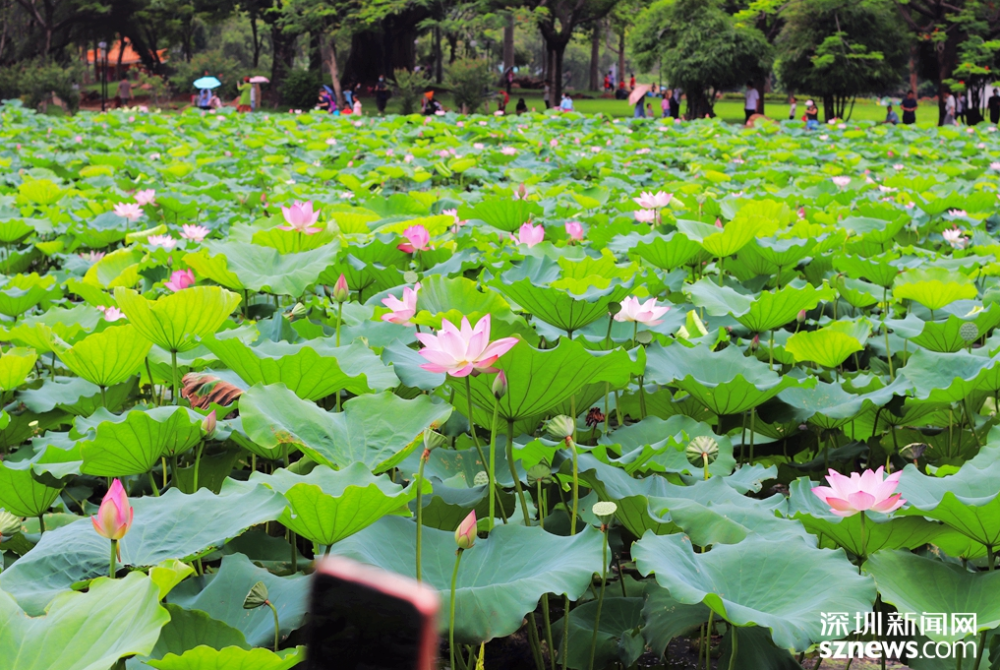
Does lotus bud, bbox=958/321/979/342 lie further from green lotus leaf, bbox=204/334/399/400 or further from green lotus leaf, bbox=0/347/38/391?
green lotus leaf, bbox=0/347/38/391

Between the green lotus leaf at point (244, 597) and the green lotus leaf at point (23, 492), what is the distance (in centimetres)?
34

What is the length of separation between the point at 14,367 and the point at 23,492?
381 mm

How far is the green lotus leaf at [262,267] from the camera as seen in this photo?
181cm

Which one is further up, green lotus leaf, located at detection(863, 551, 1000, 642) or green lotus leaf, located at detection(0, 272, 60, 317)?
green lotus leaf, located at detection(0, 272, 60, 317)

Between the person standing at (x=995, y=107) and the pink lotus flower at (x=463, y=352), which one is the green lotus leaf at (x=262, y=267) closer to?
the pink lotus flower at (x=463, y=352)

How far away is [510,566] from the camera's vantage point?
0.96 metres

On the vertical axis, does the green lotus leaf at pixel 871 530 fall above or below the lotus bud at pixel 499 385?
below

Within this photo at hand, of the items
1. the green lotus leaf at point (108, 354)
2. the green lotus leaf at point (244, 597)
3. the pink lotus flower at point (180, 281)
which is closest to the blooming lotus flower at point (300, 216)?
the pink lotus flower at point (180, 281)

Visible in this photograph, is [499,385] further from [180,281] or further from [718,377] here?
Answer: [180,281]

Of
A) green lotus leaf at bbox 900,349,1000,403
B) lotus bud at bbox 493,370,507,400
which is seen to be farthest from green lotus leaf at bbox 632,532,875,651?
green lotus leaf at bbox 900,349,1000,403

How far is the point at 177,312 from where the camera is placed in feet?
4.48

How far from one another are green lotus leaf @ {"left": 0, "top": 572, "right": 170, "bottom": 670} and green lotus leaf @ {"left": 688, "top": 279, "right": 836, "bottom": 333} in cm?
138

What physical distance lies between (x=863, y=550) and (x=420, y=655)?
81 cm

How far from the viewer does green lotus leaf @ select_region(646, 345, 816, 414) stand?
1399 millimetres
